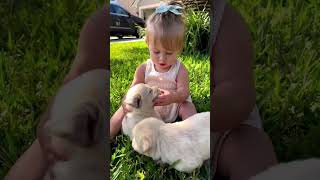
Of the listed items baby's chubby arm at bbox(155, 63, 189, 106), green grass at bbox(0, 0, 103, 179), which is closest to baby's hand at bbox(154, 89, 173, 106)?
baby's chubby arm at bbox(155, 63, 189, 106)

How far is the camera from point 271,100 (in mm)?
1393

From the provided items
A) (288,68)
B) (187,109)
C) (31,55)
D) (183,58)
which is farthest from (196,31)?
(31,55)

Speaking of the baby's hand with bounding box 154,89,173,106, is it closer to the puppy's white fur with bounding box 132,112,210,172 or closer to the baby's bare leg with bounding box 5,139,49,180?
the puppy's white fur with bounding box 132,112,210,172

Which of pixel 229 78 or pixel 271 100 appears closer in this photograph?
pixel 229 78

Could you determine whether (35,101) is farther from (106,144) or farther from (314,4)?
(314,4)

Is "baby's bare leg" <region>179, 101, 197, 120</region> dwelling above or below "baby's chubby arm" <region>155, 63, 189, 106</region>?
below

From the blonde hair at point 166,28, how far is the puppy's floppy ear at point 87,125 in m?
0.20

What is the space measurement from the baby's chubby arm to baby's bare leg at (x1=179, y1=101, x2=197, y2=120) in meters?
0.01

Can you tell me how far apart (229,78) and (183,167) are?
0.23 metres

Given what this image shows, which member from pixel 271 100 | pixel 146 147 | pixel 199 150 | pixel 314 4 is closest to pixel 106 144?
pixel 146 147

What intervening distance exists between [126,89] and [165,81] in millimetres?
93

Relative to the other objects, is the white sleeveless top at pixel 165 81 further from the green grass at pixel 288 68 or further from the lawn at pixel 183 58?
the green grass at pixel 288 68

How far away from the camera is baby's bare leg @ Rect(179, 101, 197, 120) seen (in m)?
1.26

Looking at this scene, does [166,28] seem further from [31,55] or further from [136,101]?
[31,55]
